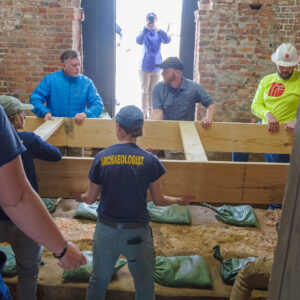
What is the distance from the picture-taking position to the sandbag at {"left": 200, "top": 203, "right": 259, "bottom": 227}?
414 cm

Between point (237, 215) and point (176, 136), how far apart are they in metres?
1.33

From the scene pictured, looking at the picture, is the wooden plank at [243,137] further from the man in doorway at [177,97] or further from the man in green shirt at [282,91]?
the man in doorway at [177,97]

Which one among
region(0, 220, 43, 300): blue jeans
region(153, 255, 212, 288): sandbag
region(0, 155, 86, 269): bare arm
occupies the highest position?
region(0, 155, 86, 269): bare arm

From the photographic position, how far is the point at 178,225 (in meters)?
4.12

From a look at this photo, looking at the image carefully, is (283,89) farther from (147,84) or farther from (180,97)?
(147,84)

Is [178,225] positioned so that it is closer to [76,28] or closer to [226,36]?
[226,36]

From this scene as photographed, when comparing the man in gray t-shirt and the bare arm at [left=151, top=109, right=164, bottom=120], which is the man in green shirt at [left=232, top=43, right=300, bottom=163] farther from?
the bare arm at [left=151, top=109, right=164, bottom=120]

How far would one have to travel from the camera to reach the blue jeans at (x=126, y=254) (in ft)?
7.54

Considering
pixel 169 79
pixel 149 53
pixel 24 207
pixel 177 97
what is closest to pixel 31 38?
pixel 149 53

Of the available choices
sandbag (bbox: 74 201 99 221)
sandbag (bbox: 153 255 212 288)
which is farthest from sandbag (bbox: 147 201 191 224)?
sandbag (bbox: 153 255 212 288)

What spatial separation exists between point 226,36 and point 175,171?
12.4ft

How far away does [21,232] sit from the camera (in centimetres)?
232

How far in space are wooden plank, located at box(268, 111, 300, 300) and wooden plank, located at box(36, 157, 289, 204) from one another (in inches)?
59.2

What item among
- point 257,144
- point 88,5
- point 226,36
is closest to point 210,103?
point 257,144
